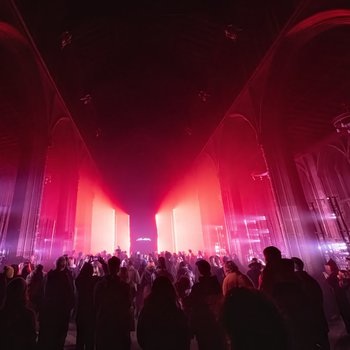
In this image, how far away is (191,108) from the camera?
45.2 ft

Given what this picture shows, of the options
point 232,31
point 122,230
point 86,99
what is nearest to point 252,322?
point 232,31

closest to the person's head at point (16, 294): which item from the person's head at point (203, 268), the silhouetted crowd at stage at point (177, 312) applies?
the silhouetted crowd at stage at point (177, 312)

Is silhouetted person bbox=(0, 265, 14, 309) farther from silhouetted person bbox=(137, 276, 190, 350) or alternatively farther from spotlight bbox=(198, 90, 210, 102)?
spotlight bbox=(198, 90, 210, 102)

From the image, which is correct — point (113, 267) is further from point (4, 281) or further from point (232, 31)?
point (232, 31)

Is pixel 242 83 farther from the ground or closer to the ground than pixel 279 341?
farther from the ground

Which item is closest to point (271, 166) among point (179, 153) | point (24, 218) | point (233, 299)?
point (233, 299)

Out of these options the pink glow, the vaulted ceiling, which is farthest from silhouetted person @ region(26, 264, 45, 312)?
Result: the pink glow

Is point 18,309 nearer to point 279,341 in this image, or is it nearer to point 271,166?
point 279,341

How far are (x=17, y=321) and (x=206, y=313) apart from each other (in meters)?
2.10

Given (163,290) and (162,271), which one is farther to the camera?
(162,271)

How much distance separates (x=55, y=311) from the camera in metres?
3.54

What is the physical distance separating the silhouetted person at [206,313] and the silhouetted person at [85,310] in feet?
6.12

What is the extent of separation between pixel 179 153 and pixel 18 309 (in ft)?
50.8

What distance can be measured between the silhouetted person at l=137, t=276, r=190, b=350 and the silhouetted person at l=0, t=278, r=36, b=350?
4.00ft
